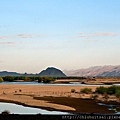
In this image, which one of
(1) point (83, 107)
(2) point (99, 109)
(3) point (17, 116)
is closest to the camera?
(3) point (17, 116)

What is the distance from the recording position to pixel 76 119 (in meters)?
26.1

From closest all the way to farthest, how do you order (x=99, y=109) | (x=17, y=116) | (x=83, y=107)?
(x=17, y=116) < (x=99, y=109) < (x=83, y=107)

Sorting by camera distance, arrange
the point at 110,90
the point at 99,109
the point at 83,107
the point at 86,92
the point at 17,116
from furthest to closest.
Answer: the point at 86,92 < the point at 110,90 < the point at 83,107 < the point at 99,109 < the point at 17,116

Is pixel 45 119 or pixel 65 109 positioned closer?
pixel 45 119

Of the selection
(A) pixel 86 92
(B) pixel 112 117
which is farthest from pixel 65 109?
(A) pixel 86 92

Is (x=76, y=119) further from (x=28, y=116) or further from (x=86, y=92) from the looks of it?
(x=86, y=92)

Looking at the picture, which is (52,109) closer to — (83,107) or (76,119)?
(83,107)

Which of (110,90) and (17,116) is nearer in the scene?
(17,116)

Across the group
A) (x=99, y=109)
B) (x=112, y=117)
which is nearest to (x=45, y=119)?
(x=112, y=117)

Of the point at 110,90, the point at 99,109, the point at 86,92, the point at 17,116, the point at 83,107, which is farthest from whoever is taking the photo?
the point at 86,92

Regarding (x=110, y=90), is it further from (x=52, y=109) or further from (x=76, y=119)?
(x=76, y=119)

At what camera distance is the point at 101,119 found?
85.1 ft

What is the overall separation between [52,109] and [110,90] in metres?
31.3

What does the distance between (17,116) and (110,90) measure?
5918cm
